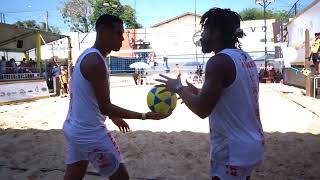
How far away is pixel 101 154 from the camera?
3.10m

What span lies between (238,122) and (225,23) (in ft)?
1.91

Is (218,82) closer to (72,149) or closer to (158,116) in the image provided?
(158,116)

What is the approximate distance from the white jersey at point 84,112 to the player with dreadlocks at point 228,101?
894 mm

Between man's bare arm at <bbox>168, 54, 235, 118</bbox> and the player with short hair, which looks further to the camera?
the player with short hair

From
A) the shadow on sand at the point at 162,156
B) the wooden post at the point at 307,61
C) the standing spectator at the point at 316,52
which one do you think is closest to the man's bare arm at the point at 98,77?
the shadow on sand at the point at 162,156

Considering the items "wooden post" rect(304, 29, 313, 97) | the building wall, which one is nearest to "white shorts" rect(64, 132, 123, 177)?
"wooden post" rect(304, 29, 313, 97)

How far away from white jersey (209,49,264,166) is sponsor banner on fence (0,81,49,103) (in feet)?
49.0

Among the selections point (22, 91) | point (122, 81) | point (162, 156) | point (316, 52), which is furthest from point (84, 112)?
point (122, 81)

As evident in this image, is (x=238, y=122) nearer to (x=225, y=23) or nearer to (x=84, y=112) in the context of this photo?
(x=225, y=23)

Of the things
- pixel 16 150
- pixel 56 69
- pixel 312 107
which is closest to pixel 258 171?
pixel 16 150

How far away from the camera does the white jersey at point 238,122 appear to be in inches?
92.0

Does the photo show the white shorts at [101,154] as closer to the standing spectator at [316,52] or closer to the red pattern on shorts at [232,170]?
the red pattern on shorts at [232,170]

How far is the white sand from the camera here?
17.2 ft

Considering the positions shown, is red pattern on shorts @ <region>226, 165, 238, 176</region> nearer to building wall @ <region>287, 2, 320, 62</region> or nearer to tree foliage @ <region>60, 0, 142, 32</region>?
building wall @ <region>287, 2, 320, 62</region>
